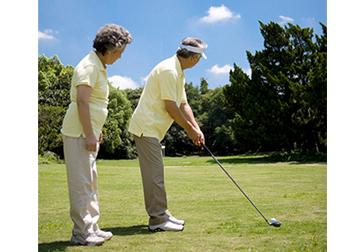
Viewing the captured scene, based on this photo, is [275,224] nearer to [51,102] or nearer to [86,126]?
[86,126]

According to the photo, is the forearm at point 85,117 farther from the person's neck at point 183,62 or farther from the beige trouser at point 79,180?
the person's neck at point 183,62

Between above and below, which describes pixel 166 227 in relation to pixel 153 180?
below

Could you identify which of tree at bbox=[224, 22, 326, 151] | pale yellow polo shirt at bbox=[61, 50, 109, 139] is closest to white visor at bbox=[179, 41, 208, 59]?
pale yellow polo shirt at bbox=[61, 50, 109, 139]

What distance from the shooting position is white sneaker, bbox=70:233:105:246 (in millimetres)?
2600

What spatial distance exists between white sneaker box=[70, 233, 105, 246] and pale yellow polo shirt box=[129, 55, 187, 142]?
0.97 m

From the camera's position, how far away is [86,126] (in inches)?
100

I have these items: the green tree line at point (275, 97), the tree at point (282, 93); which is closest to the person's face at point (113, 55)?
the green tree line at point (275, 97)

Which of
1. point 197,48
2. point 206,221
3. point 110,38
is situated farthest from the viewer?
point 206,221

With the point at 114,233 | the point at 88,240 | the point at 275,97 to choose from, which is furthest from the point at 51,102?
the point at 88,240

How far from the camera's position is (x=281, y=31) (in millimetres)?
18297

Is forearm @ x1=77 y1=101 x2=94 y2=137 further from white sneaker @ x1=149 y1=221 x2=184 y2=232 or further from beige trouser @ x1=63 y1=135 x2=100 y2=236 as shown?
white sneaker @ x1=149 y1=221 x2=184 y2=232

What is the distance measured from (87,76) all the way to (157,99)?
0.83 metres

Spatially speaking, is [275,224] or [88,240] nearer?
[88,240]
